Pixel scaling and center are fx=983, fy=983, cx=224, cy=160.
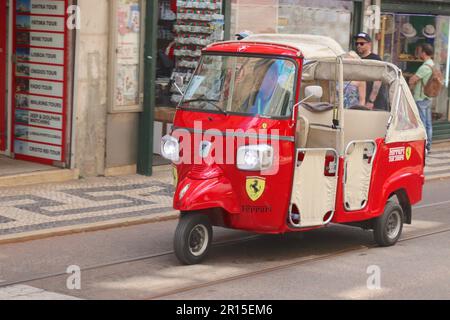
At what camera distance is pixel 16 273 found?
28.1 feet

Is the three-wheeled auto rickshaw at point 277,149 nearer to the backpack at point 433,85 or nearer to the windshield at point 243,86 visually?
the windshield at point 243,86

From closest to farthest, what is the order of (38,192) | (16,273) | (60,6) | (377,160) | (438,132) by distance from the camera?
(16,273) < (377,160) < (38,192) < (60,6) < (438,132)

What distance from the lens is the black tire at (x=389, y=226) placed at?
10177 millimetres

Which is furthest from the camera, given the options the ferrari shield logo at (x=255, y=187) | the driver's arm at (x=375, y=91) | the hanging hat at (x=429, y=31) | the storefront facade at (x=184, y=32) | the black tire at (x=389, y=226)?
the hanging hat at (x=429, y=31)

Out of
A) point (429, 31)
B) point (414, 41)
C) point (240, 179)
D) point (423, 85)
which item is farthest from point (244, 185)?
point (429, 31)

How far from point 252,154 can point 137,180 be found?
16.8 feet

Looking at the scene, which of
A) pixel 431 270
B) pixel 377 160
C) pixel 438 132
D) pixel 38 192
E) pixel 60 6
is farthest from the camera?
pixel 438 132

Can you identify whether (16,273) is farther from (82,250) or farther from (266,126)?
(266,126)

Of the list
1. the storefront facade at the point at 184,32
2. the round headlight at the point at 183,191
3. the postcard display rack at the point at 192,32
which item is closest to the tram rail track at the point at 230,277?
the round headlight at the point at 183,191

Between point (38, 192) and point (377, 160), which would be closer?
point (377, 160)

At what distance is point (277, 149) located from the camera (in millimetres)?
9016

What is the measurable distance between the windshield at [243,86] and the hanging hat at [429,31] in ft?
38.1

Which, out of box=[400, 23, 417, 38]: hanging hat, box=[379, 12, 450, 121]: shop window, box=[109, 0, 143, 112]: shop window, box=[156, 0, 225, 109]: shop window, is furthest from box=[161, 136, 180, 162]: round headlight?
box=[400, 23, 417, 38]: hanging hat

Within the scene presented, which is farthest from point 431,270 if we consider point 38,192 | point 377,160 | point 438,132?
point 438,132
